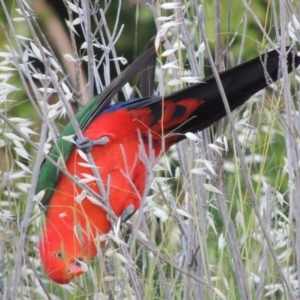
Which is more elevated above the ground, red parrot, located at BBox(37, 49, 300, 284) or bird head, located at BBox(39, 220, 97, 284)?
red parrot, located at BBox(37, 49, 300, 284)

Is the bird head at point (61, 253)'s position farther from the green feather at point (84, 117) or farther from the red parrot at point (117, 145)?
the green feather at point (84, 117)

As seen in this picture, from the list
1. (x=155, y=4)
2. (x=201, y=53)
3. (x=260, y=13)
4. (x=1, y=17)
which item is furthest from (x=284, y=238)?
(x=1, y=17)

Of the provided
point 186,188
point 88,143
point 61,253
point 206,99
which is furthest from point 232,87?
point 61,253

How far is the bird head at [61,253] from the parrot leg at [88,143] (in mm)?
184

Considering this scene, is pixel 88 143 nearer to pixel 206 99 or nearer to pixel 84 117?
pixel 84 117

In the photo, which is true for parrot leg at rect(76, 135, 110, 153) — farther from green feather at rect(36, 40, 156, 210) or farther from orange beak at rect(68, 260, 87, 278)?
orange beak at rect(68, 260, 87, 278)

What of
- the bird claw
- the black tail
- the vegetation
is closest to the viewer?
the vegetation

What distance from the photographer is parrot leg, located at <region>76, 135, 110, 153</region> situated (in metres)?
1.65

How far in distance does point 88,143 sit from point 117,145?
13 centimetres

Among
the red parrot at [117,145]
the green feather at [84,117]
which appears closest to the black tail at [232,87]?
the red parrot at [117,145]

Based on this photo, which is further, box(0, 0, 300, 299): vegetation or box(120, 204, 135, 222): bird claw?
box(120, 204, 135, 222): bird claw

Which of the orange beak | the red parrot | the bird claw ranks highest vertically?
the red parrot

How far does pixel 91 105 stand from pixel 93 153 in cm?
12

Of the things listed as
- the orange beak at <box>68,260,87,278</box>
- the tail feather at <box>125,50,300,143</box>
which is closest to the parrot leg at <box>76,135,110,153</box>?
→ the tail feather at <box>125,50,300,143</box>
